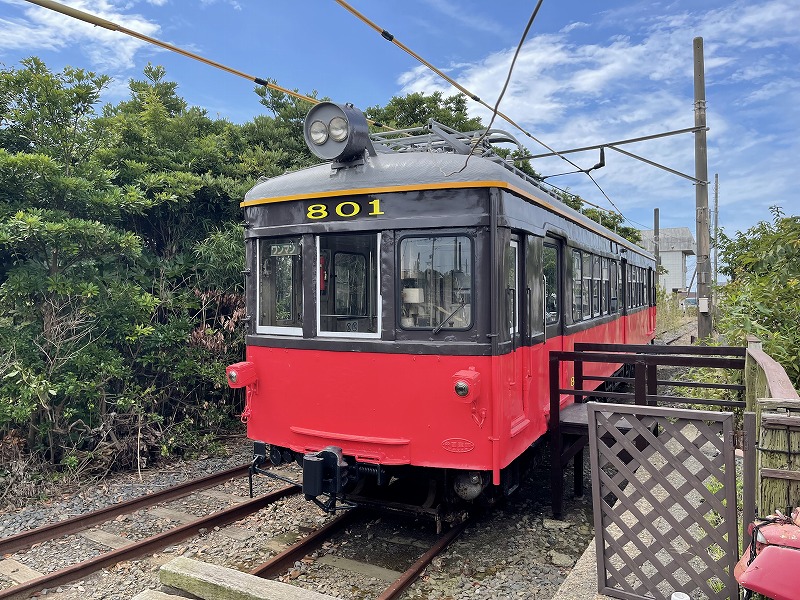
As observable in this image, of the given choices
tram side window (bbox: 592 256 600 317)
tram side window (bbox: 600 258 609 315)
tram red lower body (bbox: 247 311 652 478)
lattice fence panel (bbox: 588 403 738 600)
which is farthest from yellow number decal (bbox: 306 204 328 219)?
tram side window (bbox: 600 258 609 315)

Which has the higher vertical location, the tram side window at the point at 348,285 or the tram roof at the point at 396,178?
the tram roof at the point at 396,178

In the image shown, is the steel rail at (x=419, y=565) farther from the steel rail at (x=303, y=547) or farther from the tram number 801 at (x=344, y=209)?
the tram number 801 at (x=344, y=209)

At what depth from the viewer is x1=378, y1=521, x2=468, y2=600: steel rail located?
14.0 ft

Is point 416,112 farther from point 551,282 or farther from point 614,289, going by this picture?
point 551,282

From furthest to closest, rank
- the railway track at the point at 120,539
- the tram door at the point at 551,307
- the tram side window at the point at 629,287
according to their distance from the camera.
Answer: the tram side window at the point at 629,287 → the tram door at the point at 551,307 → the railway track at the point at 120,539

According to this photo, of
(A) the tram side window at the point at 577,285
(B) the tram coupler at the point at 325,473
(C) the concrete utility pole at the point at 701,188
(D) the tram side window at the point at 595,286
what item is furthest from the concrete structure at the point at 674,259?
(B) the tram coupler at the point at 325,473

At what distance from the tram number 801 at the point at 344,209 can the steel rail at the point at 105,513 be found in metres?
3.55

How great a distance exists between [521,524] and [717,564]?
270cm

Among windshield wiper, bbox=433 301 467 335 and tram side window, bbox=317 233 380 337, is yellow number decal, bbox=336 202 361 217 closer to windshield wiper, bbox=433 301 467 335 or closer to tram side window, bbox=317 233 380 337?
tram side window, bbox=317 233 380 337

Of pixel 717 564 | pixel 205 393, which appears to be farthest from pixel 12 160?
pixel 717 564

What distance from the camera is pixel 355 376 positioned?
16.3 feet

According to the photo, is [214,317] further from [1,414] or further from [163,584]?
[163,584]

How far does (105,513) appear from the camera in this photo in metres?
5.88

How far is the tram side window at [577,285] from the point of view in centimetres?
727
